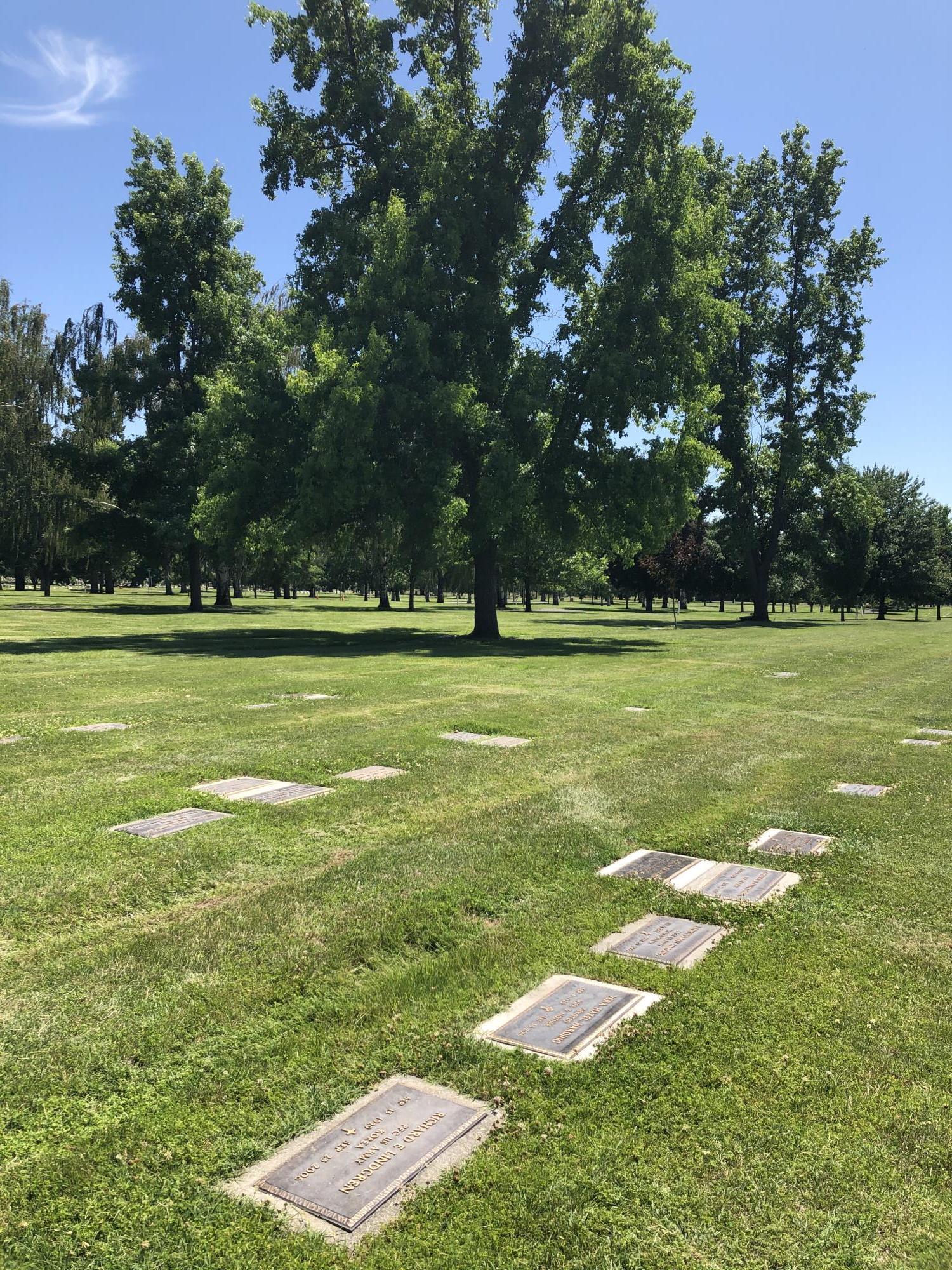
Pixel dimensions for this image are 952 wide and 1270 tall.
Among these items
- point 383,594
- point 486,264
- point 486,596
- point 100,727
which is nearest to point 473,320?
point 486,264

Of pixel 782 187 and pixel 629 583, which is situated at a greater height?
pixel 782 187

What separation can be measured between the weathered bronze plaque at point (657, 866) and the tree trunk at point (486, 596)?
74.4ft

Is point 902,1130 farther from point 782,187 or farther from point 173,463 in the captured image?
point 782,187

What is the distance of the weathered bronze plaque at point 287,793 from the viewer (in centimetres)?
699

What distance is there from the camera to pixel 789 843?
6172 mm

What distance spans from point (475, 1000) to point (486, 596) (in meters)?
25.8

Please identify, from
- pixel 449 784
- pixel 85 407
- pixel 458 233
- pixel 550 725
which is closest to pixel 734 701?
pixel 550 725

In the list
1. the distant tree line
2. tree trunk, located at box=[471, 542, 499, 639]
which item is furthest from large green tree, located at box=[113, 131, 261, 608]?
tree trunk, located at box=[471, 542, 499, 639]

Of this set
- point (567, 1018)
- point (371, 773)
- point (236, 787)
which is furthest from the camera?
point (371, 773)

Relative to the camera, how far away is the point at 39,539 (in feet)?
155

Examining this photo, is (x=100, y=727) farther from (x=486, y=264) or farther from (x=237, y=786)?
(x=486, y=264)

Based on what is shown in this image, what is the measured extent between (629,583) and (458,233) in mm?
59250

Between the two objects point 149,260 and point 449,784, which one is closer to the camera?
point 449,784

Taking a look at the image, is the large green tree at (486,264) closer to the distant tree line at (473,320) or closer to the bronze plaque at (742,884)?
the distant tree line at (473,320)
